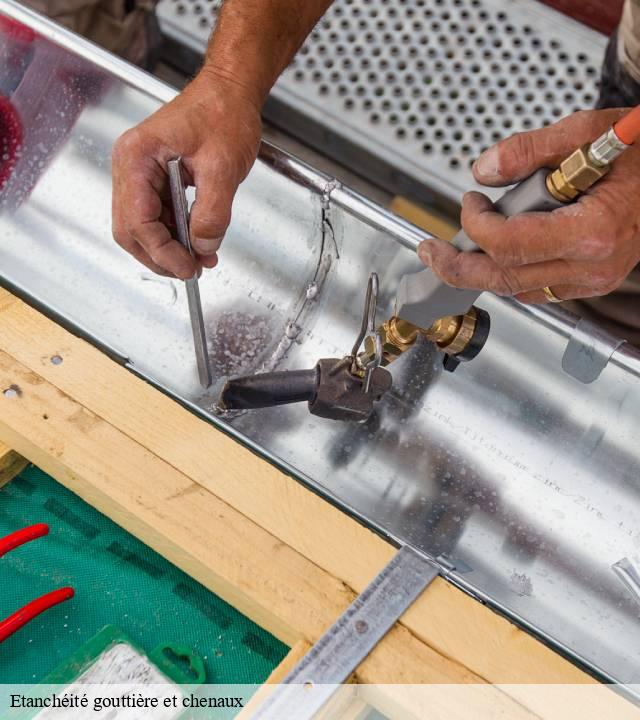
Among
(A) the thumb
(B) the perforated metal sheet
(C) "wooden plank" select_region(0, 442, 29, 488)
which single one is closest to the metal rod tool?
(A) the thumb

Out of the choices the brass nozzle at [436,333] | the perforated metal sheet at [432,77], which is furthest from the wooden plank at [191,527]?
the perforated metal sheet at [432,77]

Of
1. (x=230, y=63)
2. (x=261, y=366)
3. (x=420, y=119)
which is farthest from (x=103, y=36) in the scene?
(x=261, y=366)

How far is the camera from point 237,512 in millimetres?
829

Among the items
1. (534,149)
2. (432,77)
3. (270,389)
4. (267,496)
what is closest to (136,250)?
(270,389)

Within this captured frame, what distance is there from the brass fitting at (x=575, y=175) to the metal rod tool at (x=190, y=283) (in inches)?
14.7

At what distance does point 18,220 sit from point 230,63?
0.39 metres

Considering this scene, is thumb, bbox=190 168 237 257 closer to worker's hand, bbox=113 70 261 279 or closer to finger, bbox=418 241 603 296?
worker's hand, bbox=113 70 261 279

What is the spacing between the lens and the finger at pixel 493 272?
79 cm

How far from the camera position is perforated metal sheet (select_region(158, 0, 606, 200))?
1.59m

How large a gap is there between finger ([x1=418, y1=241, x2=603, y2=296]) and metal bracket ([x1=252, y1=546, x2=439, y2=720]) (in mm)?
242

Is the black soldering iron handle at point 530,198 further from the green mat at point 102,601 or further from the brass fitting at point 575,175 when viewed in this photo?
the green mat at point 102,601

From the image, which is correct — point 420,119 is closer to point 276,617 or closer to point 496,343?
point 496,343

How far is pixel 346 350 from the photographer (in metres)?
1.15

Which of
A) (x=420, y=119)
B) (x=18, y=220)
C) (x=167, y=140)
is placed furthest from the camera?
(x=420, y=119)
